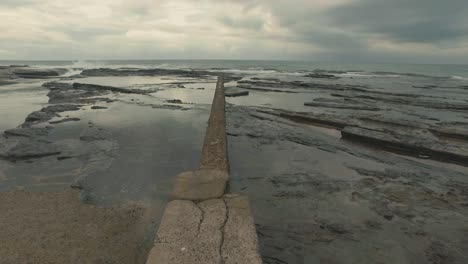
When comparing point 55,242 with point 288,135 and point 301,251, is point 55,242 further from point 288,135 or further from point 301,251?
point 288,135

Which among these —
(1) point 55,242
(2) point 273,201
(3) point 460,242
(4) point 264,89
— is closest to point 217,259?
(1) point 55,242

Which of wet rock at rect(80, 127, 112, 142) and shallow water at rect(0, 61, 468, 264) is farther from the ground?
wet rock at rect(80, 127, 112, 142)

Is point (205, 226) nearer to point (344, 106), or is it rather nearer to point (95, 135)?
point (95, 135)

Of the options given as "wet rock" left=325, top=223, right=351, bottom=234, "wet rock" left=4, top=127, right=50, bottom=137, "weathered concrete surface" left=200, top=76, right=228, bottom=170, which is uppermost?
"weathered concrete surface" left=200, top=76, right=228, bottom=170

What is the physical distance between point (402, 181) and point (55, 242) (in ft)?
23.1

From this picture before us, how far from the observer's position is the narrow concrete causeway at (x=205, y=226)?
3061 millimetres

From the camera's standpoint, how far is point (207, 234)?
3.44 m

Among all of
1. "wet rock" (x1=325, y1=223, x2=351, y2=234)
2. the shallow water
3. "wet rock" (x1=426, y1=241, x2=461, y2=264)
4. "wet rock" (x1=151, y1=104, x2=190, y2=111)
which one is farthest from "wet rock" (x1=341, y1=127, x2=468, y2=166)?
"wet rock" (x1=151, y1=104, x2=190, y2=111)

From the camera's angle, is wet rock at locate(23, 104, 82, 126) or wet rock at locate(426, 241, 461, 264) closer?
wet rock at locate(426, 241, 461, 264)

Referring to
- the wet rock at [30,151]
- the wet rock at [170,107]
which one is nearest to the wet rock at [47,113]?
the wet rock at [30,151]

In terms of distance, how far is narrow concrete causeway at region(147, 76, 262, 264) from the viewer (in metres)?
3.06

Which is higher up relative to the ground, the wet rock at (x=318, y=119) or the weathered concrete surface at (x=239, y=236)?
the weathered concrete surface at (x=239, y=236)

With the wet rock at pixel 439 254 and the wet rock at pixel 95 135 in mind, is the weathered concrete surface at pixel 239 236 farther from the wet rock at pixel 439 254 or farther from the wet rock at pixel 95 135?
the wet rock at pixel 95 135

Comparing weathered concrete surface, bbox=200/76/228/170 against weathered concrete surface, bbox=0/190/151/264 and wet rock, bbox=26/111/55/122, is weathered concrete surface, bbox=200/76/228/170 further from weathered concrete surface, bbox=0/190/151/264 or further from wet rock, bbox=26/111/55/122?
wet rock, bbox=26/111/55/122
